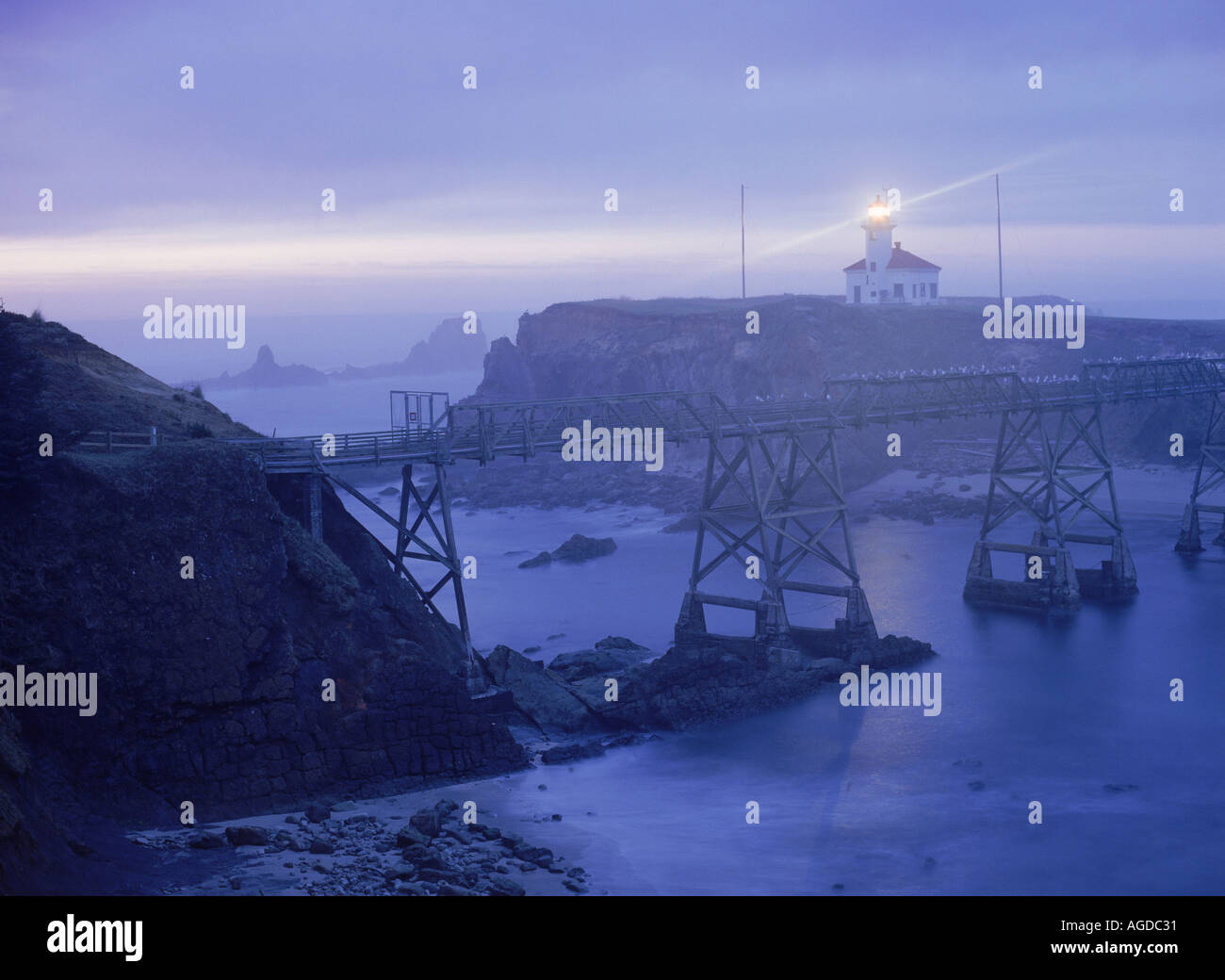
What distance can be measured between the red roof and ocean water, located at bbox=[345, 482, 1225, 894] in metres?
55.3

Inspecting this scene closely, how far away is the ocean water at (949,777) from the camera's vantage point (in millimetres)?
22859

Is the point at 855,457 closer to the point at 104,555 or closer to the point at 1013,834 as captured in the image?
the point at 1013,834

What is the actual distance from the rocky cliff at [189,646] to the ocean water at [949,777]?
252cm

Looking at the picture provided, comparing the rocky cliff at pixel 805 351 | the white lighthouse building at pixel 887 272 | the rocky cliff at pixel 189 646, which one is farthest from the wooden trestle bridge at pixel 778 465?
the white lighthouse building at pixel 887 272

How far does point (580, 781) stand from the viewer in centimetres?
2619

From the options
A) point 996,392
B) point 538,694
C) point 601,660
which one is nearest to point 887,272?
point 996,392

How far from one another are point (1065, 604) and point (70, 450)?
32717 millimetres

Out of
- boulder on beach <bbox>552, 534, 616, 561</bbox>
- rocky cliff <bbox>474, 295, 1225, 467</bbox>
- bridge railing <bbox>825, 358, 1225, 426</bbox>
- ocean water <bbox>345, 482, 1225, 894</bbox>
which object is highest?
rocky cliff <bbox>474, 295, 1225, 467</bbox>

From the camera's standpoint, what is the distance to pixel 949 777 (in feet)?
93.9

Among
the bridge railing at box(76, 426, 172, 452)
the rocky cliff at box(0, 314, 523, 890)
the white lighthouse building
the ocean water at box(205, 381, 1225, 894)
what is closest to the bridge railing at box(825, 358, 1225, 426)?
the ocean water at box(205, 381, 1225, 894)

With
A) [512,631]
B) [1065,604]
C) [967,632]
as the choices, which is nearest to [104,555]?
[512,631]

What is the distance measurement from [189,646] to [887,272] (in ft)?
273

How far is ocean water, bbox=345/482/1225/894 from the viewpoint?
22.9 metres

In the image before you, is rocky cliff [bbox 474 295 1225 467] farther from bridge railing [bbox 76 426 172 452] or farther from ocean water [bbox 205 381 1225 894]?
bridge railing [bbox 76 426 172 452]
